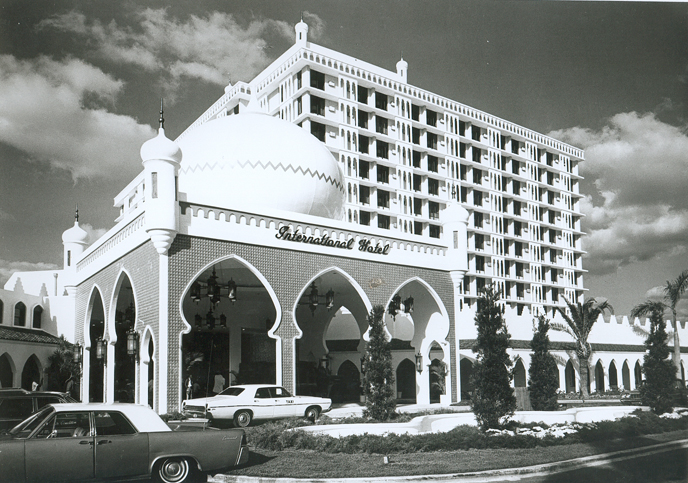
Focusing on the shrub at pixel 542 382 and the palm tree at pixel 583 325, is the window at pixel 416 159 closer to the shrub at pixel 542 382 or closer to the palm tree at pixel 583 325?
the palm tree at pixel 583 325

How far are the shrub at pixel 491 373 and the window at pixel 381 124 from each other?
1528 inches

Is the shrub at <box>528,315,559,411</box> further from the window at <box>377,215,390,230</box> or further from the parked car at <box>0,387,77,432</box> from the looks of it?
the window at <box>377,215,390,230</box>

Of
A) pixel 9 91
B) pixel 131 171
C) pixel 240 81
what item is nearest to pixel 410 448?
pixel 9 91

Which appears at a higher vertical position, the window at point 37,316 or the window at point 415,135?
the window at point 415,135

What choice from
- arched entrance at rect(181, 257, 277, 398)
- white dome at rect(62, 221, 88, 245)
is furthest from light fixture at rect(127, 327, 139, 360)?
white dome at rect(62, 221, 88, 245)

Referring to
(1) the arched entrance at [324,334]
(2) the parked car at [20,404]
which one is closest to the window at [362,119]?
(1) the arched entrance at [324,334]

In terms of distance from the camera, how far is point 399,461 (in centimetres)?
1201

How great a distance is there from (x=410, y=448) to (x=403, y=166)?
4260cm

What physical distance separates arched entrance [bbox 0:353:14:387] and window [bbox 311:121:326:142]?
27.7 meters

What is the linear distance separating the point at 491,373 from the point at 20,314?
20735 millimetres

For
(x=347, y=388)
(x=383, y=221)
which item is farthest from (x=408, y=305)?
(x=383, y=221)

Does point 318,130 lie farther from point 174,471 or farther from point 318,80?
point 174,471

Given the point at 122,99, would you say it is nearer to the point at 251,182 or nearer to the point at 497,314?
the point at 251,182

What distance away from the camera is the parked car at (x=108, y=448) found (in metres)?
9.10
